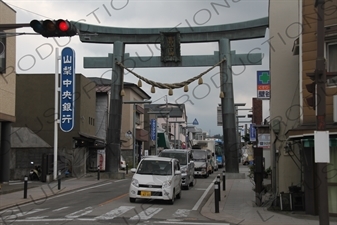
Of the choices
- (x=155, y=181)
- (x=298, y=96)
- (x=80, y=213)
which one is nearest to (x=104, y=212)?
(x=80, y=213)

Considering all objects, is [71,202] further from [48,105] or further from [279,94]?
[48,105]

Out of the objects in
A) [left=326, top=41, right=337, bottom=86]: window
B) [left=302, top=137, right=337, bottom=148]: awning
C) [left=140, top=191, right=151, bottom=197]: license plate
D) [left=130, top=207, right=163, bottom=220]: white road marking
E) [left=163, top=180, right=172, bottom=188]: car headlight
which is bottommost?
[left=130, top=207, right=163, bottom=220]: white road marking

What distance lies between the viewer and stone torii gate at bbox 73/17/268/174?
34812 millimetres

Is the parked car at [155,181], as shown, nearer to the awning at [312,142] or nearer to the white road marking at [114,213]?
the white road marking at [114,213]

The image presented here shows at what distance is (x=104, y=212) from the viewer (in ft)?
53.0

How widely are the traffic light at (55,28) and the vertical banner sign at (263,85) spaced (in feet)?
47.3

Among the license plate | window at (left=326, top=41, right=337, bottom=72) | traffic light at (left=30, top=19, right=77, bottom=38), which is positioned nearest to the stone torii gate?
the license plate

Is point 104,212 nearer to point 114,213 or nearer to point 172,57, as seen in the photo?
point 114,213

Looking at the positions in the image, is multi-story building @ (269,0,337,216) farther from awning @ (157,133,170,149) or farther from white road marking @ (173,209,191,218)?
awning @ (157,133,170,149)

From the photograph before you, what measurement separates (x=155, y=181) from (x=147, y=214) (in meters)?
3.20

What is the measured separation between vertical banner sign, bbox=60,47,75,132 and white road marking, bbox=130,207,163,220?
16421mm

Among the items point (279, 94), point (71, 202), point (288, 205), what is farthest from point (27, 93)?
point (288, 205)

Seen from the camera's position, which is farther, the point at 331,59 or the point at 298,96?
the point at 298,96

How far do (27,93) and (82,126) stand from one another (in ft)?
17.0
